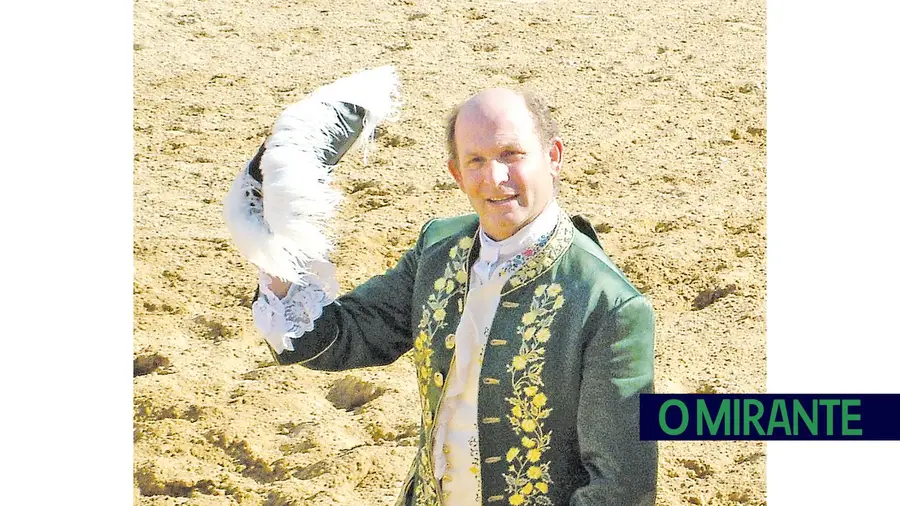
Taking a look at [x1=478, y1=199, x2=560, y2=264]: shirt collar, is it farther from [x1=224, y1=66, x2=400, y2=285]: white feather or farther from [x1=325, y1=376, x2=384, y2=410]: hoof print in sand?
[x1=325, y1=376, x2=384, y2=410]: hoof print in sand

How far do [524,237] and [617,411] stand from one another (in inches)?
14.8

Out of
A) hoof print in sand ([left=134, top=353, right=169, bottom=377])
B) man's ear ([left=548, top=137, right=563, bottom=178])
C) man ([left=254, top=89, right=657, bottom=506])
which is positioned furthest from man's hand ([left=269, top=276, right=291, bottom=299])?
hoof print in sand ([left=134, top=353, right=169, bottom=377])

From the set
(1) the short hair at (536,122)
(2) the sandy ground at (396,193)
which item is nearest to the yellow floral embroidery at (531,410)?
(1) the short hair at (536,122)

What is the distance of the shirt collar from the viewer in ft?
7.86

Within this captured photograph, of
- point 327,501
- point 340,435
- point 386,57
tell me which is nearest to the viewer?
point 327,501

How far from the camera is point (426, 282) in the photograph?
2.57m

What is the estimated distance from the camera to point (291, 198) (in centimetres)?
238

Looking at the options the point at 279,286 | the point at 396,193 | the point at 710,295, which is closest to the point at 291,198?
the point at 279,286

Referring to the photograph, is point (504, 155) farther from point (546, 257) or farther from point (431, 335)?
point (431, 335)

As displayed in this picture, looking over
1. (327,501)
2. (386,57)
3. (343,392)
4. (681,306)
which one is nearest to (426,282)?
(327,501)

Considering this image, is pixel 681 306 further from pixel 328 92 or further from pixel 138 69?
pixel 138 69

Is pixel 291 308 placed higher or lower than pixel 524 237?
lower

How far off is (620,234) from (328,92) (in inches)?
107
